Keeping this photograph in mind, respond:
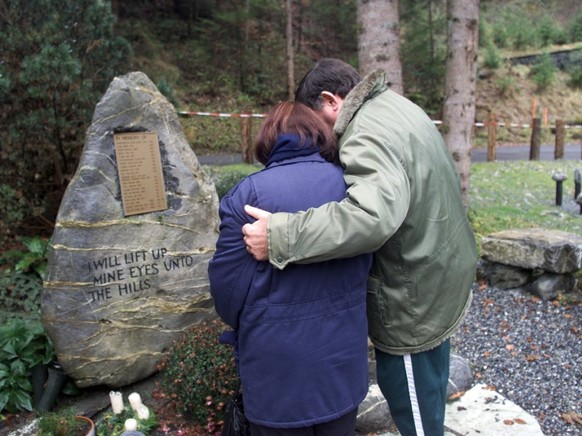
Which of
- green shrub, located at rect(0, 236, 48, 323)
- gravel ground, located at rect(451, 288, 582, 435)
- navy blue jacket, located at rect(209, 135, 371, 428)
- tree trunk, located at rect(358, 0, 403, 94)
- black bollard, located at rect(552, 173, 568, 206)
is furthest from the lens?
black bollard, located at rect(552, 173, 568, 206)

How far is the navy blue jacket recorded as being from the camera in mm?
1813

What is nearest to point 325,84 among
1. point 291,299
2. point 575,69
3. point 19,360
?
point 291,299

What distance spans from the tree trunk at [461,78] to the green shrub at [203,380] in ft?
14.4

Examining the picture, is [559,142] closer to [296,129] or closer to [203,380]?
[203,380]

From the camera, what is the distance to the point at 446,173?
2.13 metres

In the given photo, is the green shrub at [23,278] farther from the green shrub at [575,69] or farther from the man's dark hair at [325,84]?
the green shrub at [575,69]

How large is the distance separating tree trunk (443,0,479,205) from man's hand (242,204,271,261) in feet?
17.8

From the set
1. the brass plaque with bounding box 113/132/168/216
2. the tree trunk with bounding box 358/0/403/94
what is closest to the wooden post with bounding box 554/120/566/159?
the tree trunk with bounding box 358/0/403/94

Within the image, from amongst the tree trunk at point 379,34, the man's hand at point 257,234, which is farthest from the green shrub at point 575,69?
the man's hand at point 257,234

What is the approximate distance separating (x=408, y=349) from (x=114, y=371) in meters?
2.34

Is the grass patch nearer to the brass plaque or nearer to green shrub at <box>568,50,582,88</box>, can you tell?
the brass plaque

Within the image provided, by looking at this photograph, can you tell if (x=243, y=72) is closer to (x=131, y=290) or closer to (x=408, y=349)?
(x=131, y=290)

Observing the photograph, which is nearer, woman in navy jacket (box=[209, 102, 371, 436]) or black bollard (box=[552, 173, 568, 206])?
woman in navy jacket (box=[209, 102, 371, 436])

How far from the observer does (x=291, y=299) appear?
1.81 metres
